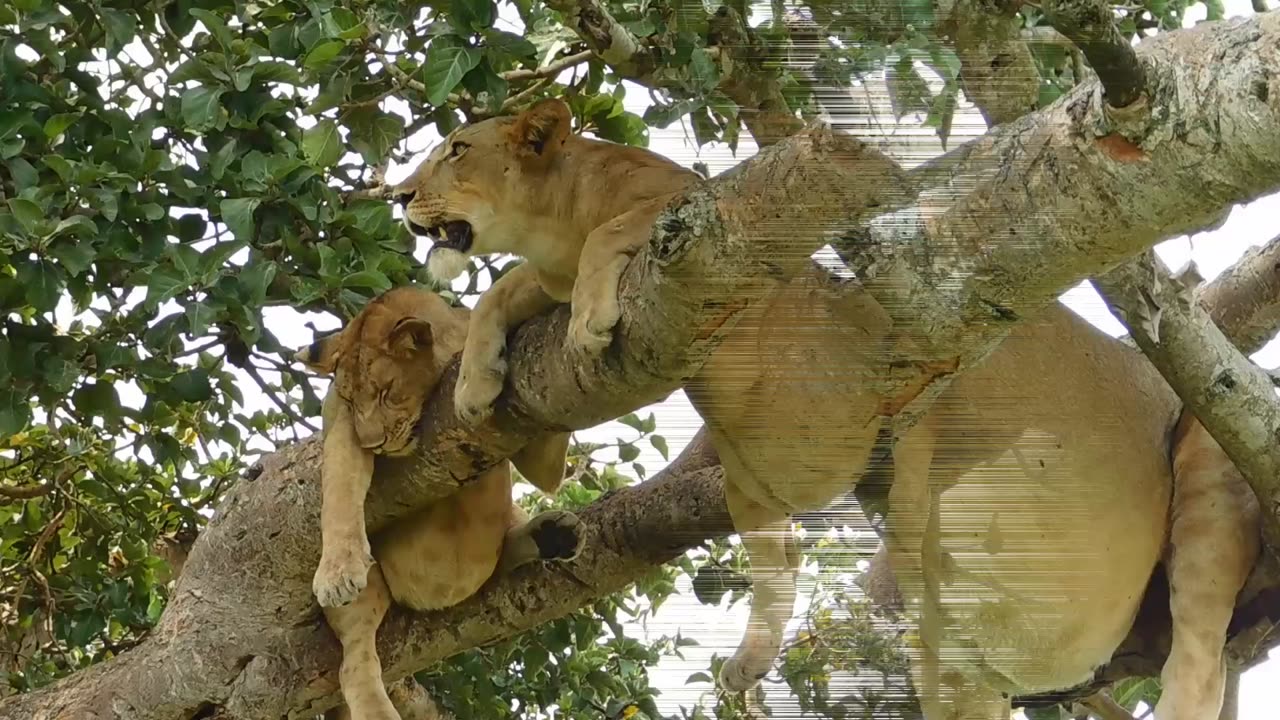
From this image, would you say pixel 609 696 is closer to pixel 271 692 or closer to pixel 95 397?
pixel 271 692

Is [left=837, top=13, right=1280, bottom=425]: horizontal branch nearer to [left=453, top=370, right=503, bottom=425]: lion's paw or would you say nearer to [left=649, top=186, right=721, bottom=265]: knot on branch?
[left=649, top=186, right=721, bottom=265]: knot on branch

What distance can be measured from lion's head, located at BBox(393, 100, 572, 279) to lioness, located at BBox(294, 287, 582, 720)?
0.84 feet

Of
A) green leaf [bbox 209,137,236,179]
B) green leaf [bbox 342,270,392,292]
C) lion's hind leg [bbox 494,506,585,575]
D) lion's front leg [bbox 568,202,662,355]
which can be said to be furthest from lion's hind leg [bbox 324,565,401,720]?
lion's front leg [bbox 568,202,662,355]

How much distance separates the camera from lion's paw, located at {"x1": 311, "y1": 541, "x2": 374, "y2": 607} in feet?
11.5

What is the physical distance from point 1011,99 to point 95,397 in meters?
3.40

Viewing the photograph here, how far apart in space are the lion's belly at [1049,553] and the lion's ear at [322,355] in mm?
2097

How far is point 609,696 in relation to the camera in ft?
14.5

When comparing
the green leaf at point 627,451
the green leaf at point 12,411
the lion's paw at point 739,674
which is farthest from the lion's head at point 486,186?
the lion's paw at point 739,674

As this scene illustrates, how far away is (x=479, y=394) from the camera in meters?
3.23

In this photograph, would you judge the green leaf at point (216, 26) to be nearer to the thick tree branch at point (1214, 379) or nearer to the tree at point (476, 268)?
the tree at point (476, 268)

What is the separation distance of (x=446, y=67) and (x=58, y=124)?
1.33 metres

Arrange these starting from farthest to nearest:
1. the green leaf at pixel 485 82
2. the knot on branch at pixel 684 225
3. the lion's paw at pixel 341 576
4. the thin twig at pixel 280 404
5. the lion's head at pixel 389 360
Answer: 1. the thin twig at pixel 280 404
2. the lion's head at pixel 389 360
3. the lion's paw at pixel 341 576
4. the green leaf at pixel 485 82
5. the knot on branch at pixel 684 225

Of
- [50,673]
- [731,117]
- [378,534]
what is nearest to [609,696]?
[378,534]

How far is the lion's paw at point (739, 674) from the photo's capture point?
1.86 meters
